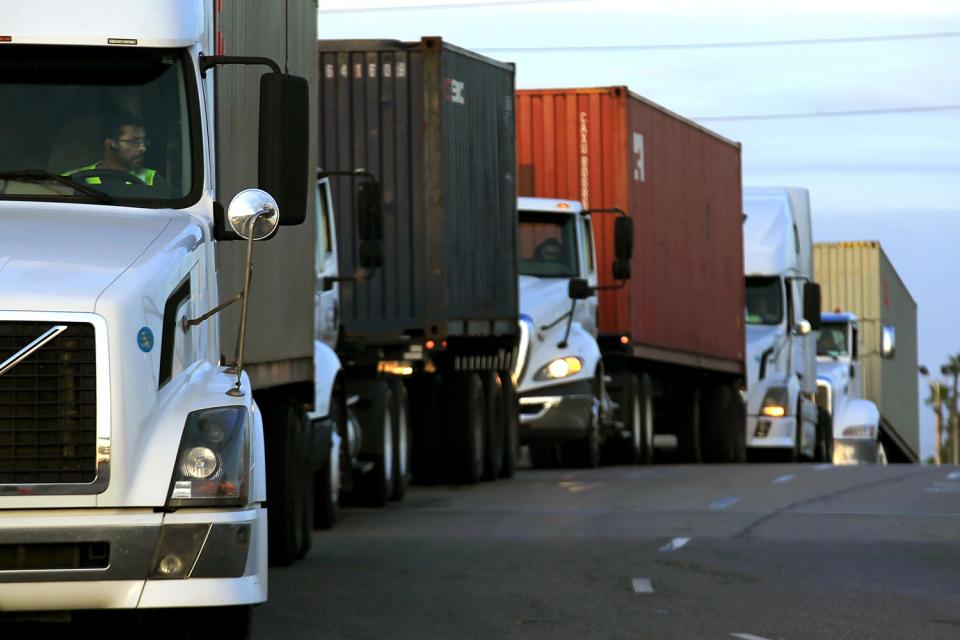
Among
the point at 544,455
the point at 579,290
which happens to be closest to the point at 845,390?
the point at 544,455

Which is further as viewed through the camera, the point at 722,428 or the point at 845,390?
the point at 845,390

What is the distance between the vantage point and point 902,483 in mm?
21234

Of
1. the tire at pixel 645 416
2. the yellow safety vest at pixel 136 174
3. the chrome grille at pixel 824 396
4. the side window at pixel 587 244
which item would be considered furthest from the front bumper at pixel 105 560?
the chrome grille at pixel 824 396

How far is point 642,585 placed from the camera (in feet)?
37.4

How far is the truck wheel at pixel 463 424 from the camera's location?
20.6 meters

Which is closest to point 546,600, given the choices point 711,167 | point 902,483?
point 902,483

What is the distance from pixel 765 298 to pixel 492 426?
12164mm

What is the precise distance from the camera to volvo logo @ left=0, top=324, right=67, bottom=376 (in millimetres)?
6688

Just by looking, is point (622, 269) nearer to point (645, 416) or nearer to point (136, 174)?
point (645, 416)

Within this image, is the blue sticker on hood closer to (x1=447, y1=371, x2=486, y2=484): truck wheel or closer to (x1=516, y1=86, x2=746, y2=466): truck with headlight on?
(x1=447, y1=371, x2=486, y2=484): truck wheel

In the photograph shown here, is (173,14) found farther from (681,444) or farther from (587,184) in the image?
(681,444)

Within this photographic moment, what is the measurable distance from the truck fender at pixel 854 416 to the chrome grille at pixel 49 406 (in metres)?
30.9

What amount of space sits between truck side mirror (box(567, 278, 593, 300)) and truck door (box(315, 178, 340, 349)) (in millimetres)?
7049

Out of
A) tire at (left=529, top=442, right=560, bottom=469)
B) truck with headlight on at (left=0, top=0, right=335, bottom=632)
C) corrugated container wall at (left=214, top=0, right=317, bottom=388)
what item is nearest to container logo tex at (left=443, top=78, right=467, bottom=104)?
corrugated container wall at (left=214, top=0, right=317, bottom=388)
